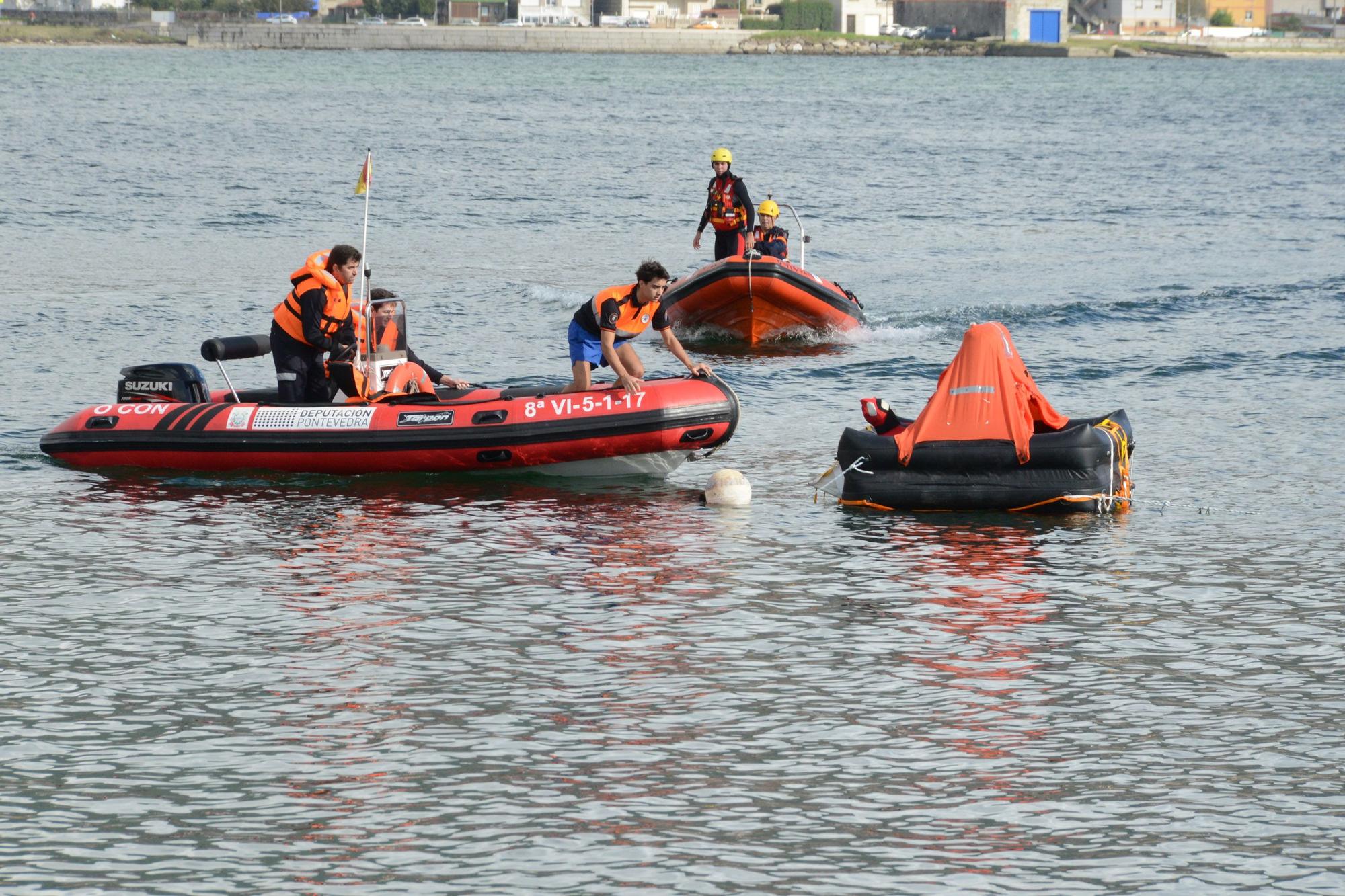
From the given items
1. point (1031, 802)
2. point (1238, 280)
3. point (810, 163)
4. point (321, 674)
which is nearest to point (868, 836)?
point (1031, 802)

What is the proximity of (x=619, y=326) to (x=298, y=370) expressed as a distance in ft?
7.25

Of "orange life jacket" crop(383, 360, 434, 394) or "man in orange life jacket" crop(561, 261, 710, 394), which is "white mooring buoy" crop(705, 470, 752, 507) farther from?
"orange life jacket" crop(383, 360, 434, 394)

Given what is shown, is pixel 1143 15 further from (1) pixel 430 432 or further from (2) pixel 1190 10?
(1) pixel 430 432

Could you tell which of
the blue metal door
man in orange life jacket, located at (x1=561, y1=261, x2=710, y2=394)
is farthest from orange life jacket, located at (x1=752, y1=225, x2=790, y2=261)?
the blue metal door

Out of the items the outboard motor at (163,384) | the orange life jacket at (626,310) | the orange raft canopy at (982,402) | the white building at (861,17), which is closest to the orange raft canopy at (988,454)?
the orange raft canopy at (982,402)

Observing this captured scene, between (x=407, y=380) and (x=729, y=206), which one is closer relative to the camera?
(x=407, y=380)

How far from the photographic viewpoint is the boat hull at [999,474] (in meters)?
10.2

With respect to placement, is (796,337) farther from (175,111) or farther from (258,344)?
(175,111)

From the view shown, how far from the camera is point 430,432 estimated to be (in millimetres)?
11070

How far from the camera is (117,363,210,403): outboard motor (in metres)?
11.8

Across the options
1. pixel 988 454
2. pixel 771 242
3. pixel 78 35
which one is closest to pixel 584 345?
pixel 988 454

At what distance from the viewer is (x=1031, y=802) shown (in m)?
6.20

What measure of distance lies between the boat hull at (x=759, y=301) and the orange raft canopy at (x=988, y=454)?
6.38 meters

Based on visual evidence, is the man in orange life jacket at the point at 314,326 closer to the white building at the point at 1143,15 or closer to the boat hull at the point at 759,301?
the boat hull at the point at 759,301
